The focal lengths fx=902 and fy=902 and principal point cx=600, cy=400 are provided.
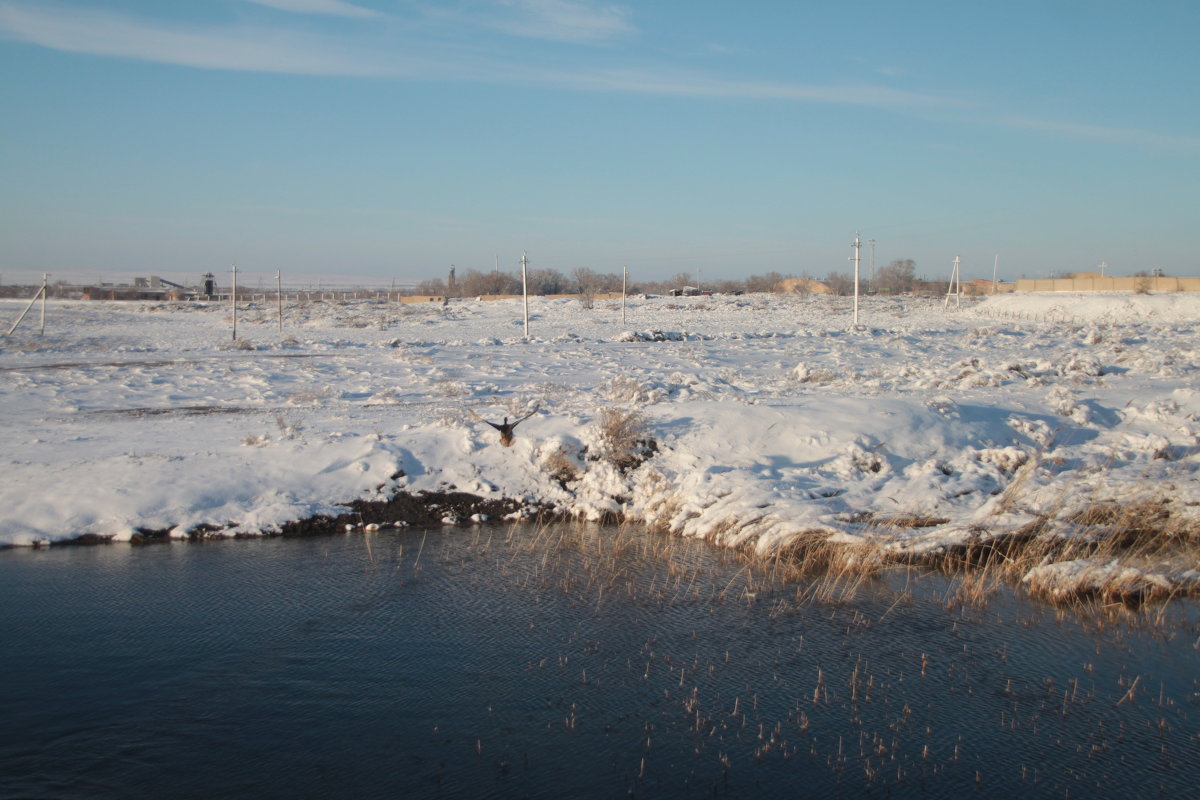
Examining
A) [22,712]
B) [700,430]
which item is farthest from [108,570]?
[700,430]

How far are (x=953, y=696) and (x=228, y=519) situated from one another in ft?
31.4

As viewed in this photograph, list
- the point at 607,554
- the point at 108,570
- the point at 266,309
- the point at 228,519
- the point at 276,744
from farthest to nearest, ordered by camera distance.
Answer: the point at 266,309 < the point at 228,519 < the point at 607,554 < the point at 108,570 < the point at 276,744

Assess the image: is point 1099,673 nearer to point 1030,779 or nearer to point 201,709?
point 1030,779

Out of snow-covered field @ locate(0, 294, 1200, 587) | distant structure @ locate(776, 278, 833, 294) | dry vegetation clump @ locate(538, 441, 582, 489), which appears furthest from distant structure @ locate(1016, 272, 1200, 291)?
dry vegetation clump @ locate(538, 441, 582, 489)

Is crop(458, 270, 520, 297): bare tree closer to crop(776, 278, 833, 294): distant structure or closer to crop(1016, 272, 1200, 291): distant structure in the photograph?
crop(776, 278, 833, 294): distant structure

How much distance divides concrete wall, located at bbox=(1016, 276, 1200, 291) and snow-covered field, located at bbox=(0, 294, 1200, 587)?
137ft

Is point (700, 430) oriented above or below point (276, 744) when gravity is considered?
above

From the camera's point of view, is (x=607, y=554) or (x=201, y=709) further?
(x=607, y=554)

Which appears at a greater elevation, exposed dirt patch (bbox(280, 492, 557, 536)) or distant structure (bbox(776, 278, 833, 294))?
distant structure (bbox(776, 278, 833, 294))

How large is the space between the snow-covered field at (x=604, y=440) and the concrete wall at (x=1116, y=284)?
4166cm

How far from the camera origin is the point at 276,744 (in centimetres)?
674

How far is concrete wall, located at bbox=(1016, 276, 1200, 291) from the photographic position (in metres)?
65.4

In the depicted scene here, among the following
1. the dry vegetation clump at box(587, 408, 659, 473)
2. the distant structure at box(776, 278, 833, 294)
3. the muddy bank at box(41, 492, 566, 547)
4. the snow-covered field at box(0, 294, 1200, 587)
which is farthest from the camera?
the distant structure at box(776, 278, 833, 294)

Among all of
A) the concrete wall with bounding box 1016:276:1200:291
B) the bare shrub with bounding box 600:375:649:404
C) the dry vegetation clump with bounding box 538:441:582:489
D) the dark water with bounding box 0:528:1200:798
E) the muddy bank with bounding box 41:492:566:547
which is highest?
the concrete wall with bounding box 1016:276:1200:291
